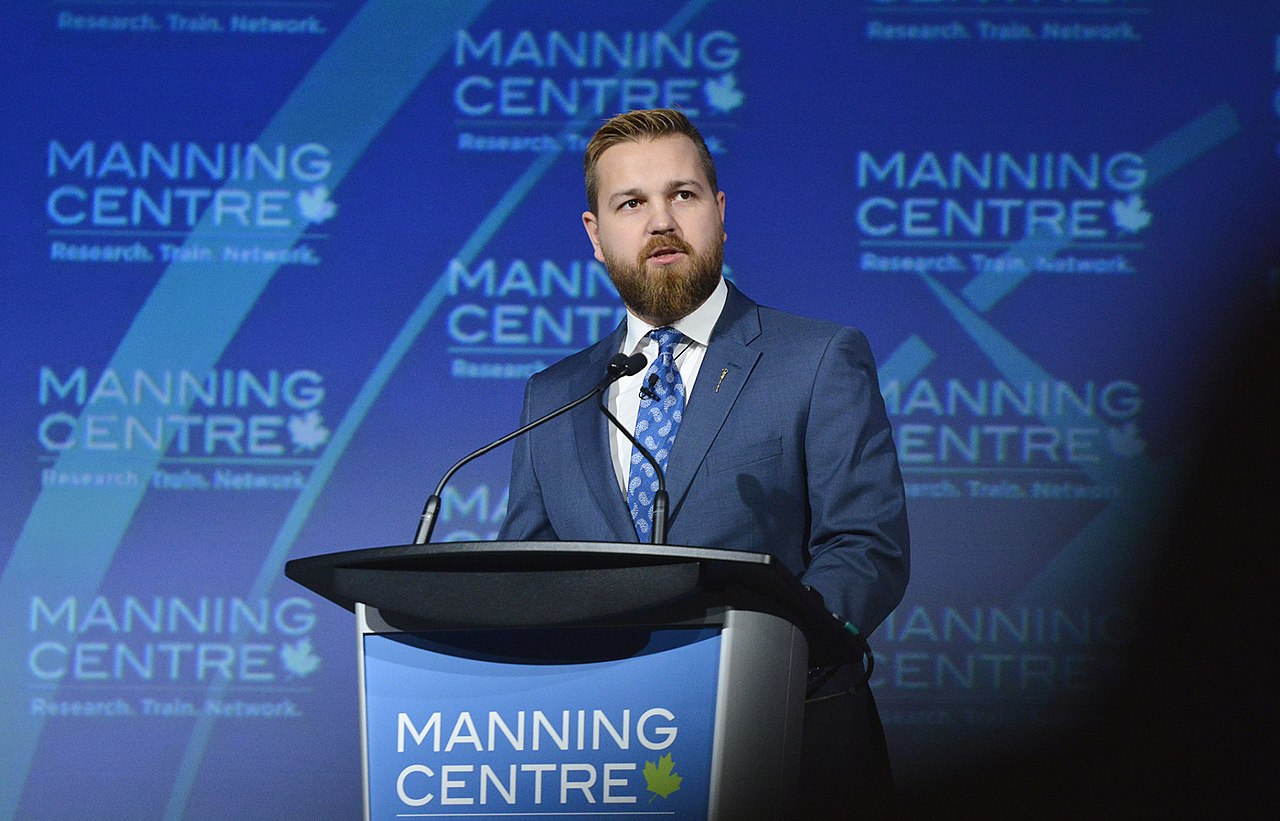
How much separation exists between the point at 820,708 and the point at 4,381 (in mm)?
2789

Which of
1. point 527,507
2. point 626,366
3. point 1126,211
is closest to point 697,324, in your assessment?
point 527,507

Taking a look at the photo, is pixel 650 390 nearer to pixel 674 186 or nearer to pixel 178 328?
pixel 674 186

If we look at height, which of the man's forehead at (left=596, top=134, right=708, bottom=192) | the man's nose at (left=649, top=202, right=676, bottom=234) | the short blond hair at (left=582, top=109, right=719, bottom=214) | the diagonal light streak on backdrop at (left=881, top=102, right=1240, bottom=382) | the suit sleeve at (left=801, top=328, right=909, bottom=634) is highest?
the diagonal light streak on backdrop at (left=881, top=102, right=1240, bottom=382)

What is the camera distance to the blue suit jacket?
1818 mm

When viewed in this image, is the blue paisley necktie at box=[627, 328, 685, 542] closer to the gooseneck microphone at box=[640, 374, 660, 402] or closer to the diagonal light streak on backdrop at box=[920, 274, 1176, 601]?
the gooseneck microphone at box=[640, 374, 660, 402]

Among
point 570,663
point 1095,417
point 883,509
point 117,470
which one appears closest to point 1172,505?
point 1095,417

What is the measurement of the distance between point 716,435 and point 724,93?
73.5 inches

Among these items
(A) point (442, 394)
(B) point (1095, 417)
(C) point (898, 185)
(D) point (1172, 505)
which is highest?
(C) point (898, 185)

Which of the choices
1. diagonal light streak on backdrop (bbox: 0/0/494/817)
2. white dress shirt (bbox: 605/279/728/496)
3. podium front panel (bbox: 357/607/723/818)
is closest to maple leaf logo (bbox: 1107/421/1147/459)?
white dress shirt (bbox: 605/279/728/496)

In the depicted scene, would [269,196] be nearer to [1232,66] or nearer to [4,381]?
[4,381]

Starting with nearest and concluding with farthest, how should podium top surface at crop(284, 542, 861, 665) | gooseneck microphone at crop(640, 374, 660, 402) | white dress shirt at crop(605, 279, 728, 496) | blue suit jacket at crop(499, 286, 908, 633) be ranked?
podium top surface at crop(284, 542, 861, 665) < blue suit jacket at crop(499, 286, 908, 633) < gooseneck microphone at crop(640, 374, 660, 402) < white dress shirt at crop(605, 279, 728, 496)

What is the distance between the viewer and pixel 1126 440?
134 inches

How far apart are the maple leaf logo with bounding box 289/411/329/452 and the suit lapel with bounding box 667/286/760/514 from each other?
69.7 inches

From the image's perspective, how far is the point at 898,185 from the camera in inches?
138
